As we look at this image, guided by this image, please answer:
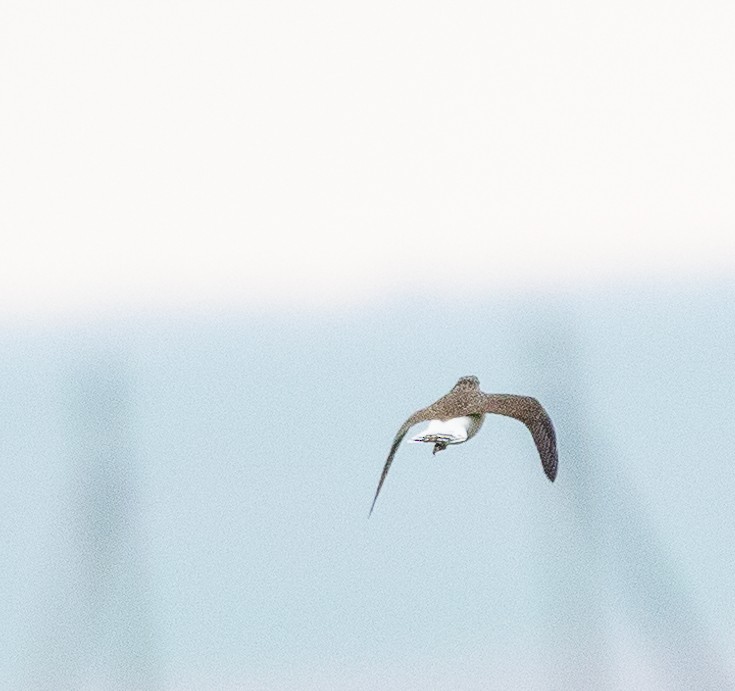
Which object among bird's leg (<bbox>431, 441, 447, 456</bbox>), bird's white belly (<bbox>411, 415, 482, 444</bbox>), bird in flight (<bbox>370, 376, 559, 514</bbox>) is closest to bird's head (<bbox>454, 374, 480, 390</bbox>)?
bird in flight (<bbox>370, 376, 559, 514</bbox>)

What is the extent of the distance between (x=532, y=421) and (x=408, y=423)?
21.0 inches

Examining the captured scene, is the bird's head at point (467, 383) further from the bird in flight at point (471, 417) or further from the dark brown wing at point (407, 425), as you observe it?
the dark brown wing at point (407, 425)

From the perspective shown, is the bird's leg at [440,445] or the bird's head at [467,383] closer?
the bird's leg at [440,445]

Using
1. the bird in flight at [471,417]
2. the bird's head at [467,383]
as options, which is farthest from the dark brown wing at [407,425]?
the bird's head at [467,383]

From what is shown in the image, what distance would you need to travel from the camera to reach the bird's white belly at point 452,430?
573cm

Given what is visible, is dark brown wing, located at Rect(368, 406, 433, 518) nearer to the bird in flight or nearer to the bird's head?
the bird in flight

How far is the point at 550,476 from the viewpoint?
5336 millimetres

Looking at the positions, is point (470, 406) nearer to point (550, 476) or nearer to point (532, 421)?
point (532, 421)

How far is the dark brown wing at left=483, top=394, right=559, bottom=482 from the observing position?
5.80 metres

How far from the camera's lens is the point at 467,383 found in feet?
21.9

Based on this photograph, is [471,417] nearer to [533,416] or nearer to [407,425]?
[533,416]

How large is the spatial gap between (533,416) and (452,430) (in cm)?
39

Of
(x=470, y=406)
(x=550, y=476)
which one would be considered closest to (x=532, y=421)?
(x=470, y=406)

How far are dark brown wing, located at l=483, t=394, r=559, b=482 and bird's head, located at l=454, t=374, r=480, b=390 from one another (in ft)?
0.21
